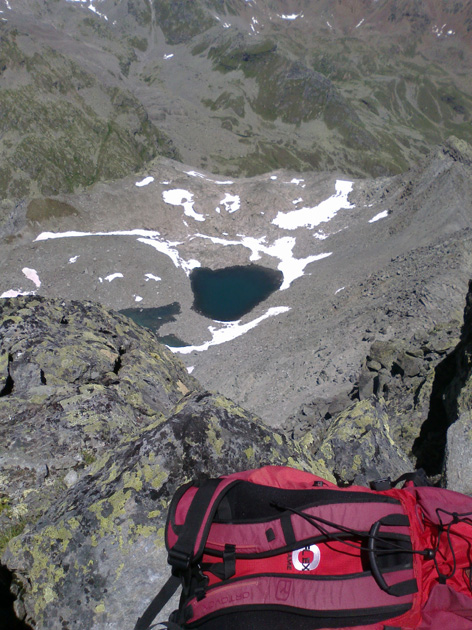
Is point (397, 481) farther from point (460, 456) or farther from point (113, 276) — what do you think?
point (113, 276)

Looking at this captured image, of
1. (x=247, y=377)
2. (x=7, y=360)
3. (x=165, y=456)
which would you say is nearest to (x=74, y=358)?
(x=7, y=360)

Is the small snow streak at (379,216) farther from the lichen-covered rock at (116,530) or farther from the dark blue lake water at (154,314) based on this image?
the lichen-covered rock at (116,530)

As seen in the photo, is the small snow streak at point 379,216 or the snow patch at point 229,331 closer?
the snow patch at point 229,331

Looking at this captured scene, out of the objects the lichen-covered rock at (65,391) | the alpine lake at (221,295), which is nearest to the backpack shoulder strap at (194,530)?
the lichen-covered rock at (65,391)

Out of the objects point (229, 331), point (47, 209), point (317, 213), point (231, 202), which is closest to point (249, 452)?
point (229, 331)

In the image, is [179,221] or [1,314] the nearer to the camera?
[1,314]

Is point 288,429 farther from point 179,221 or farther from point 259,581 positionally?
point 179,221
